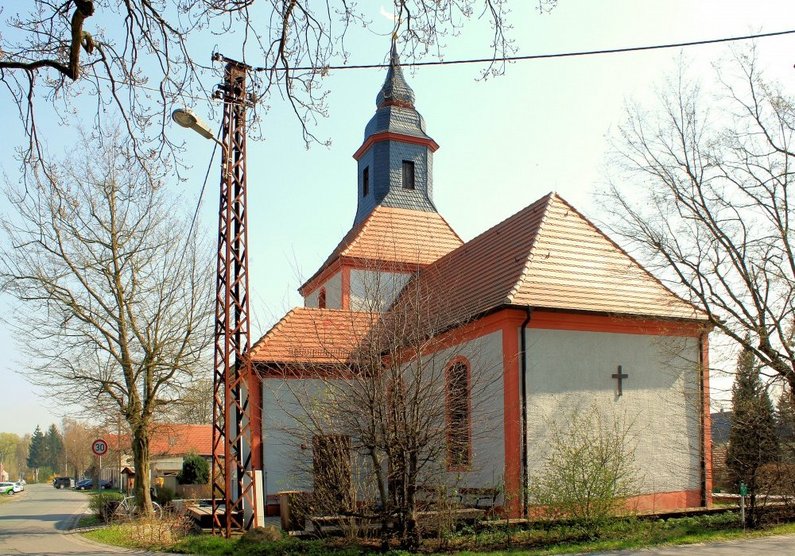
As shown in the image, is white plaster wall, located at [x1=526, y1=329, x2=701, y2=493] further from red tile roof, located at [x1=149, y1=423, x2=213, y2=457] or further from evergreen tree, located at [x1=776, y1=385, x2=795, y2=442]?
red tile roof, located at [x1=149, y1=423, x2=213, y2=457]

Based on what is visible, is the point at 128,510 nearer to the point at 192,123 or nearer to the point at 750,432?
the point at 192,123

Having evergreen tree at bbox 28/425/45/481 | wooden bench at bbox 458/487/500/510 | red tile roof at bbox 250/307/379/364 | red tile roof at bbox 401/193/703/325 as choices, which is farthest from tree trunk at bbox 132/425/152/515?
evergreen tree at bbox 28/425/45/481

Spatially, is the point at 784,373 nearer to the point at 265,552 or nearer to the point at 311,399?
the point at 311,399

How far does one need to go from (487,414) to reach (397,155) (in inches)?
562

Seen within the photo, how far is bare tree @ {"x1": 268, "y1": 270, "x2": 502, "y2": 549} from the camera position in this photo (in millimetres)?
10867

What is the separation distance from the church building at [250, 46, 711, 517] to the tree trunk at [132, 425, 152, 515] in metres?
4.95

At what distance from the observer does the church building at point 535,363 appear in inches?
501

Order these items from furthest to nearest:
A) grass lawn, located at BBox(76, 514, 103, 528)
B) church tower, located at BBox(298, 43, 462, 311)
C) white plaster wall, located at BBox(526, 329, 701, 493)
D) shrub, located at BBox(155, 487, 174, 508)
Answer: shrub, located at BBox(155, 487, 174, 508)
church tower, located at BBox(298, 43, 462, 311)
grass lawn, located at BBox(76, 514, 103, 528)
white plaster wall, located at BBox(526, 329, 701, 493)

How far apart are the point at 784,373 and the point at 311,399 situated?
31.2 feet

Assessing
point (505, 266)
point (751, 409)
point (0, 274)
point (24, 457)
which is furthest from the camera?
point (24, 457)

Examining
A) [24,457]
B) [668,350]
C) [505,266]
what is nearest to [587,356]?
[668,350]

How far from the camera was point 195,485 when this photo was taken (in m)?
30.9

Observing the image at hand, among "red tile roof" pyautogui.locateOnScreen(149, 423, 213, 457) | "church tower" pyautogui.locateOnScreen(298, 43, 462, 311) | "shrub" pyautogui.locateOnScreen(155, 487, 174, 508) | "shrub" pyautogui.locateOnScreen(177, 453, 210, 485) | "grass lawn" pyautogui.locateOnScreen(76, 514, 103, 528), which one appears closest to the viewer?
"grass lawn" pyautogui.locateOnScreen(76, 514, 103, 528)

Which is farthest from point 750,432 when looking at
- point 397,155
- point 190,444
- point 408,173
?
point 190,444
